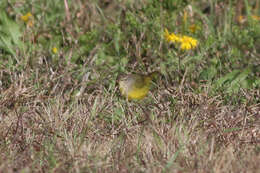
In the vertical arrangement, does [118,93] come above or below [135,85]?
below

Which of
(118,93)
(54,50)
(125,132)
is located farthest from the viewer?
(54,50)

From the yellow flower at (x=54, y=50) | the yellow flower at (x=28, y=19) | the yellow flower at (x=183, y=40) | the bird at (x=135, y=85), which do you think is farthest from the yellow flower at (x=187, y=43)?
the yellow flower at (x=28, y=19)

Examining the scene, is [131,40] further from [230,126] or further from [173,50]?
[230,126]

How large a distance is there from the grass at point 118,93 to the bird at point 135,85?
0.25 ft

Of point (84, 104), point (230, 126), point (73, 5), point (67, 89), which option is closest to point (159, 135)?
point (230, 126)

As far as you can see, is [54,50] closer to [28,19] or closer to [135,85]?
[28,19]

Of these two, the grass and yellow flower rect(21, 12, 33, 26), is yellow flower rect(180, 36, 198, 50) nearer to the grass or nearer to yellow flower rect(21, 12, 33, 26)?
the grass

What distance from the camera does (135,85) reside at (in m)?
3.82

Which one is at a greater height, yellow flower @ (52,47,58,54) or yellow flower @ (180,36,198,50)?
yellow flower @ (180,36,198,50)

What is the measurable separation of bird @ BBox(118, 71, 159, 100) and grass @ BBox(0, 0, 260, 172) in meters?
0.08

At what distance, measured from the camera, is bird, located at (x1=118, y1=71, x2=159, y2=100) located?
3.84 meters

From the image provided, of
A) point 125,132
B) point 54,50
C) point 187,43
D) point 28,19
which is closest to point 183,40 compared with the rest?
point 187,43

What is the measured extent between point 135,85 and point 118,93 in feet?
0.65

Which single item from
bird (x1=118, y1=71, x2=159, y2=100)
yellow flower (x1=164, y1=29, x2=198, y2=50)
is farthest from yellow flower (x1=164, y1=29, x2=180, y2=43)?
bird (x1=118, y1=71, x2=159, y2=100)
